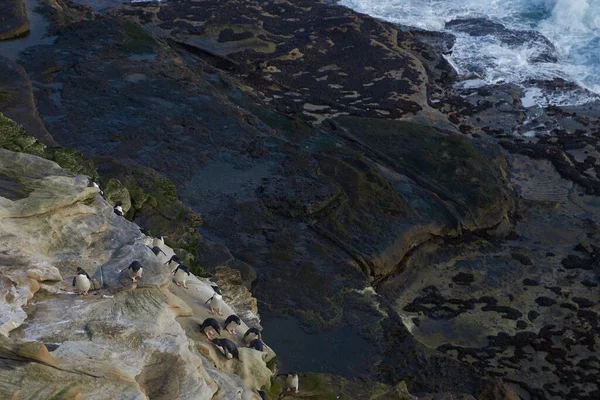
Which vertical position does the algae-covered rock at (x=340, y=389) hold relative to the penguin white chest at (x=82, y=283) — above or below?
below

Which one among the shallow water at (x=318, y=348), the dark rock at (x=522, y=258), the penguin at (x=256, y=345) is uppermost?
the penguin at (x=256, y=345)

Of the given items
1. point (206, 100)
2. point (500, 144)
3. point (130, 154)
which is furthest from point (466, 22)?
point (130, 154)

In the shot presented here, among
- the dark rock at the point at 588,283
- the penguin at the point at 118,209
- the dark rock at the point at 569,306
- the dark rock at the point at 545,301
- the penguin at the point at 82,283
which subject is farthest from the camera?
the dark rock at the point at 588,283

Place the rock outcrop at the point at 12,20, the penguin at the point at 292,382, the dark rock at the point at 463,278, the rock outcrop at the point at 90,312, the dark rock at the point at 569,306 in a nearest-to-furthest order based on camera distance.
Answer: the rock outcrop at the point at 90,312
the penguin at the point at 292,382
the dark rock at the point at 569,306
the dark rock at the point at 463,278
the rock outcrop at the point at 12,20

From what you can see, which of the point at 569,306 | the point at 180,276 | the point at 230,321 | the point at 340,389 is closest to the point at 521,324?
the point at 569,306

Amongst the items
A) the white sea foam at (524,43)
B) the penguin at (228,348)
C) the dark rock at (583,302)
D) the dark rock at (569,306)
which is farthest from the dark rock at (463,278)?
the white sea foam at (524,43)

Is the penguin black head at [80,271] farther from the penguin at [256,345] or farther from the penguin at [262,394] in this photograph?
the penguin at [262,394]

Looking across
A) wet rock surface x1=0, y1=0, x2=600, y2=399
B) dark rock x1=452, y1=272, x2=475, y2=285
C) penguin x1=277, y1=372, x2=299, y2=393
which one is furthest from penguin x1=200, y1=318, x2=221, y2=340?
dark rock x1=452, y1=272, x2=475, y2=285
